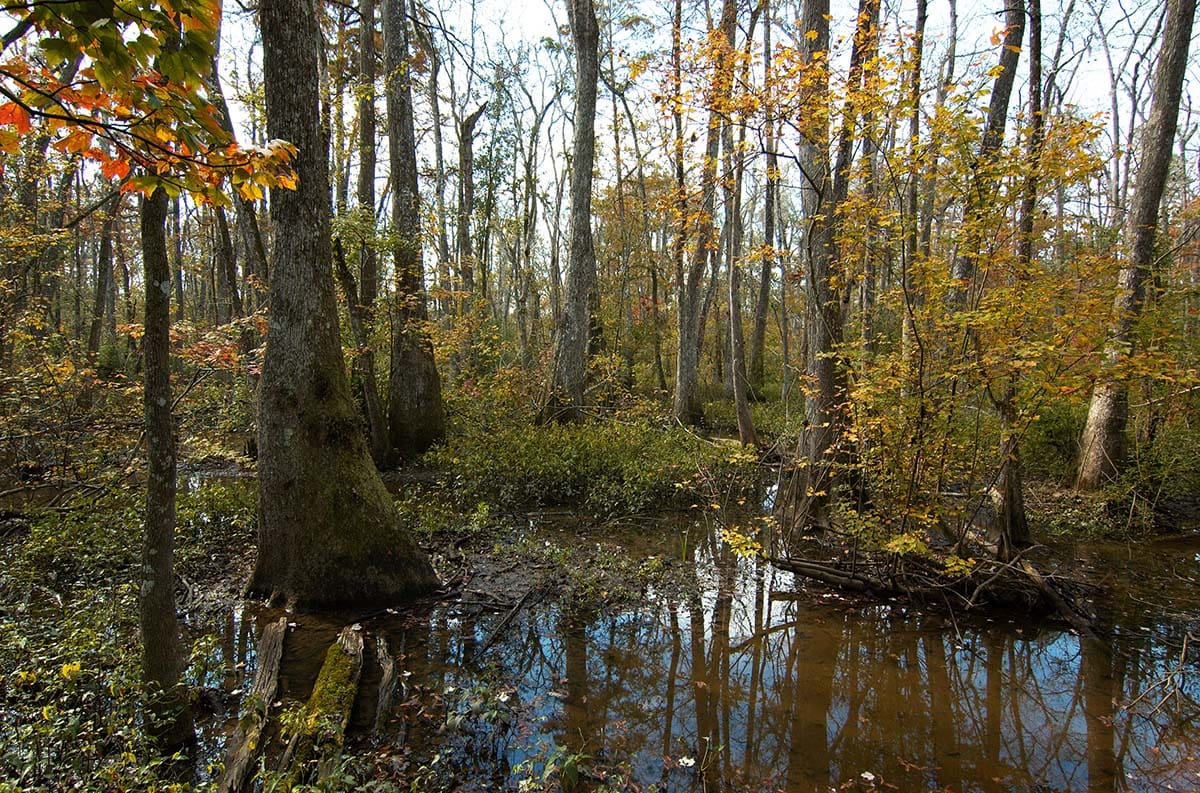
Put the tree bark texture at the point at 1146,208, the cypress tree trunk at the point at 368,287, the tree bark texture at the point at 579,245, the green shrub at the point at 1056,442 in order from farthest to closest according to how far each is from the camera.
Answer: the tree bark texture at the point at 579,245, the cypress tree trunk at the point at 368,287, the green shrub at the point at 1056,442, the tree bark texture at the point at 1146,208

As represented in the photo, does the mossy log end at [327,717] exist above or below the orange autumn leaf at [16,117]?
below

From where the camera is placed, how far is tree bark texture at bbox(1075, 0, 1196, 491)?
802 cm

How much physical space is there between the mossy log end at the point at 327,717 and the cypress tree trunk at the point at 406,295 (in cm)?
701

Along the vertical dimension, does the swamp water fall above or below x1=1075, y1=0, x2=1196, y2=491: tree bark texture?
below

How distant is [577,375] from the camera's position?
1177cm

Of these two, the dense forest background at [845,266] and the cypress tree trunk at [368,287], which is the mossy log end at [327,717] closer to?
the dense forest background at [845,266]

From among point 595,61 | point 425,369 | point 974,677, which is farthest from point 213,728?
point 595,61

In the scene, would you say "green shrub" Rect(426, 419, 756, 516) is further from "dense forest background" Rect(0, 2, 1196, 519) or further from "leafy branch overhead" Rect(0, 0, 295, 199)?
"leafy branch overhead" Rect(0, 0, 295, 199)

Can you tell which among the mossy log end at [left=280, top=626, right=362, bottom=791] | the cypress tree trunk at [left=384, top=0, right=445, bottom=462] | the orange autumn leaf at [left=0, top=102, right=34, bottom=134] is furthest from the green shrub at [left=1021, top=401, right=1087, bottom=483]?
the orange autumn leaf at [left=0, top=102, right=34, bottom=134]

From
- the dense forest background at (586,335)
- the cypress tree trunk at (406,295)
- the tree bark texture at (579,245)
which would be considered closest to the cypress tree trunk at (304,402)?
the dense forest background at (586,335)

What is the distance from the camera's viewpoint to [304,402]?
5.18 meters

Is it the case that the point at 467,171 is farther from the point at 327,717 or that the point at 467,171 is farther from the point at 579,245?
the point at 327,717

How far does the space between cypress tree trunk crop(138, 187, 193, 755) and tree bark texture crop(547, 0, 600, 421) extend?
821cm

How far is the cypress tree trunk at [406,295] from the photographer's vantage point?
10516mm
